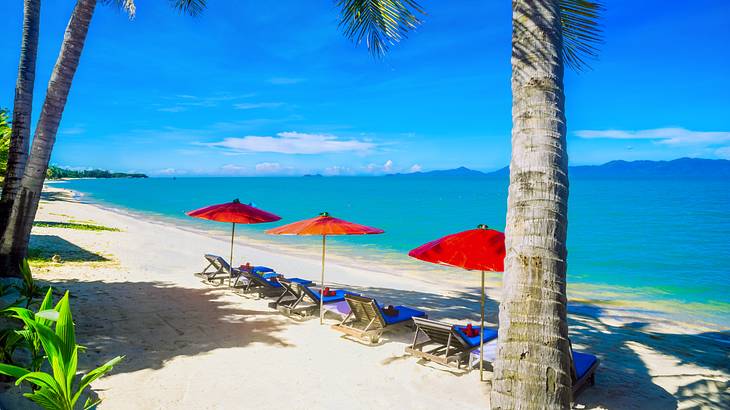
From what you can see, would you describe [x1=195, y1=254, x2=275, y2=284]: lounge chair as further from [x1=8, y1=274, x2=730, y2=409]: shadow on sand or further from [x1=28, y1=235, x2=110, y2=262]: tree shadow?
[x1=28, y1=235, x2=110, y2=262]: tree shadow

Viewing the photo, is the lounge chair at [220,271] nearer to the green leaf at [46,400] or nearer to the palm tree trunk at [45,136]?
the palm tree trunk at [45,136]

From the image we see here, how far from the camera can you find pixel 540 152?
95.0 inches

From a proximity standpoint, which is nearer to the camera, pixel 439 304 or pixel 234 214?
pixel 234 214

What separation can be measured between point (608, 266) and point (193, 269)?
18353 millimetres

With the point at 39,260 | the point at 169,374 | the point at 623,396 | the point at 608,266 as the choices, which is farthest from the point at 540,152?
the point at 608,266

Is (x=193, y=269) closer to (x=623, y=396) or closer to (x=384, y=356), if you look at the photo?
(x=384, y=356)

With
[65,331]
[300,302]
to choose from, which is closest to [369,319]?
[300,302]

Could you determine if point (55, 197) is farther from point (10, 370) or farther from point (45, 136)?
point (10, 370)

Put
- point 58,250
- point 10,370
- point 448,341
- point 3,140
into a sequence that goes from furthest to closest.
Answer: point 3,140 < point 58,250 < point 448,341 < point 10,370

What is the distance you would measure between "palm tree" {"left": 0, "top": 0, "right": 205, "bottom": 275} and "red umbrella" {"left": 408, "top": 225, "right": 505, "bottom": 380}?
6962 mm

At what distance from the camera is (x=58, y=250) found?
13.4m

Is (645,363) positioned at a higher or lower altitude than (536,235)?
lower

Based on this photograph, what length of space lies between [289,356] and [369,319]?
1.61m

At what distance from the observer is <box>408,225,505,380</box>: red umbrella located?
5.00 meters
